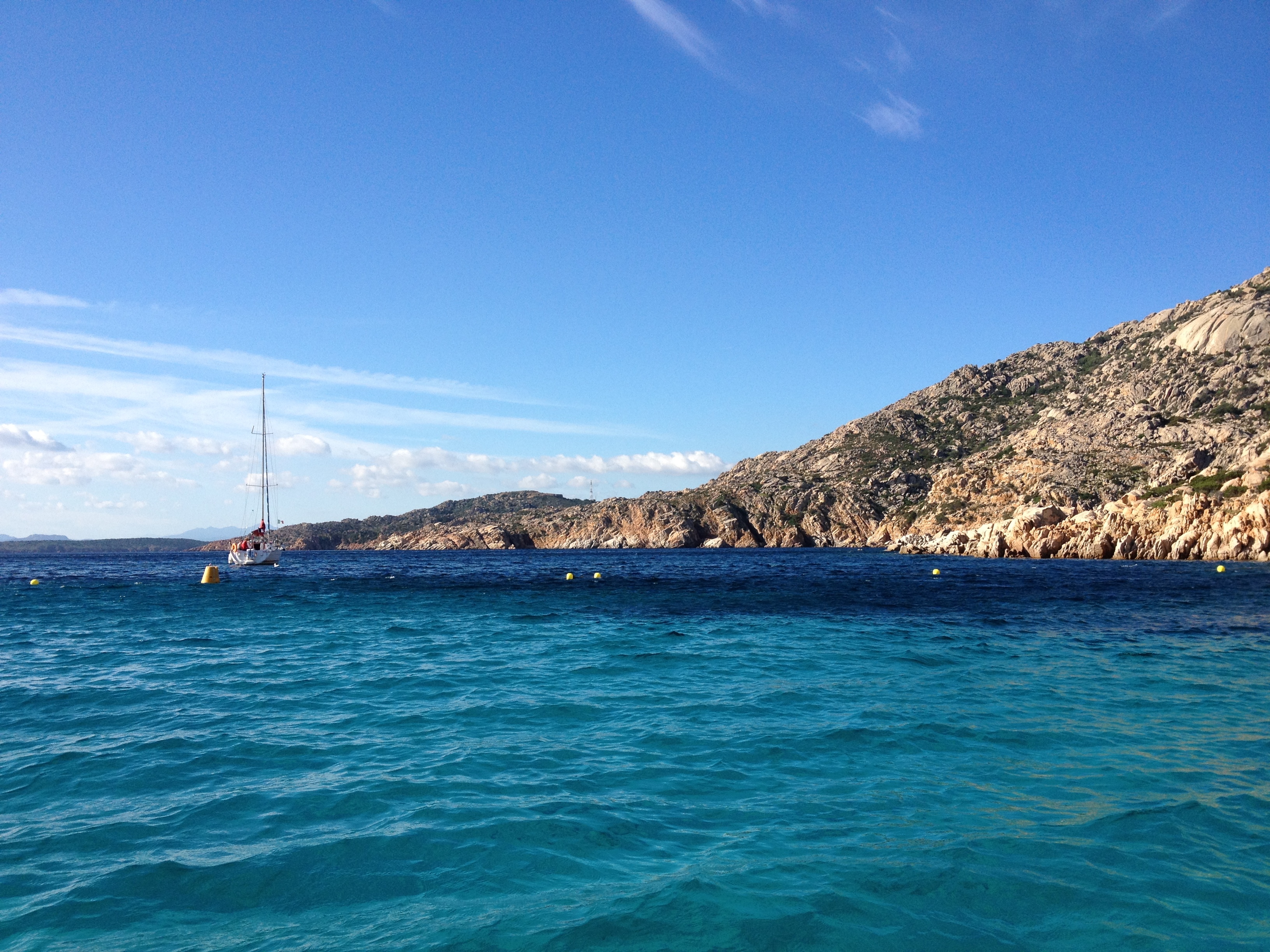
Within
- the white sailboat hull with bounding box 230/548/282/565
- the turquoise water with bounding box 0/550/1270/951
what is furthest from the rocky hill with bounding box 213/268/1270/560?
the white sailboat hull with bounding box 230/548/282/565

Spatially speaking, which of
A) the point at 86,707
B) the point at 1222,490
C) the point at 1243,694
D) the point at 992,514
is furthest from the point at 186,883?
the point at 992,514

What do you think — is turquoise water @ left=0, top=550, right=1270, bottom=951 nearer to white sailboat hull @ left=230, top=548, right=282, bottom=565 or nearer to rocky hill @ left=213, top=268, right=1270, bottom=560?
white sailboat hull @ left=230, top=548, right=282, bottom=565

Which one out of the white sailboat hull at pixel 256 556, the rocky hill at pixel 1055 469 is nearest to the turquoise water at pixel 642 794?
the white sailboat hull at pixel 256 556

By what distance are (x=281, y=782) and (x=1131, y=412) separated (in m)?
141

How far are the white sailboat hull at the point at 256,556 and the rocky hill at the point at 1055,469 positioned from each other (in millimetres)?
91958

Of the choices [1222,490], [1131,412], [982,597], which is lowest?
[982,597]

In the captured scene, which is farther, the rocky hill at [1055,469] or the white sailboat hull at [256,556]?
the white sailboat hull at [256,556]

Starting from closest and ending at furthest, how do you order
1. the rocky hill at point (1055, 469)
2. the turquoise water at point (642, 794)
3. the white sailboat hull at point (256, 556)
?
the turquoise water at point (642, 794) → the rocky hill at point (1055, 469) → the white sailboat hull at point (256, 556)

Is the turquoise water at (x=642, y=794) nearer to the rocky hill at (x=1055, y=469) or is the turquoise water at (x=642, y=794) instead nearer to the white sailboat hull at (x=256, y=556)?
the white sailboat hull at (x=256, y=556)

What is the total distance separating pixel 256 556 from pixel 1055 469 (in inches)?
4531

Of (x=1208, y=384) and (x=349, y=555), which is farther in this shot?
(x=349, y=555)

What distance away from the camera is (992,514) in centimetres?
11956

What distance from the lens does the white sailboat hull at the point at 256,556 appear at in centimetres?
8831

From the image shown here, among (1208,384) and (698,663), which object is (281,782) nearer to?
(698,663)
